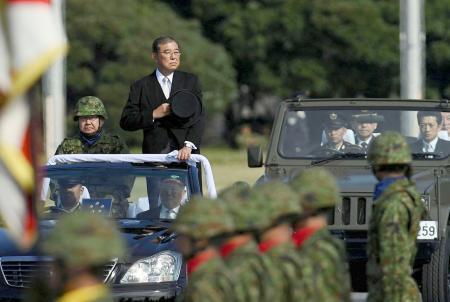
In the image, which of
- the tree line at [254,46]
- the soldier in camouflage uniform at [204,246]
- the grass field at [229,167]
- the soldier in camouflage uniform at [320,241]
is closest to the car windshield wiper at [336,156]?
the soldier in camouflage uniform at [320,241]

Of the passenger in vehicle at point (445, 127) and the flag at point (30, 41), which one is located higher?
the flag at point (30, 41)

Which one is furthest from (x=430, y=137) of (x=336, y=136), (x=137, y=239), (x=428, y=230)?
(x=137, y=239)

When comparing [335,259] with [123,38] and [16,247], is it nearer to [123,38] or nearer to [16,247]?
[16,247]

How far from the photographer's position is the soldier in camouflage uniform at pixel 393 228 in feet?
28.5

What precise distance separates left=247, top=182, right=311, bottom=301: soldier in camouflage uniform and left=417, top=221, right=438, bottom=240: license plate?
4776 mm

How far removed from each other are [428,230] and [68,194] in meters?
2.78

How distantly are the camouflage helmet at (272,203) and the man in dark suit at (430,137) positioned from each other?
20.9ft

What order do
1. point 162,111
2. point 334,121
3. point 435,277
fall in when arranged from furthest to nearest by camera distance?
point 334,121, point 162,111, point 435,277

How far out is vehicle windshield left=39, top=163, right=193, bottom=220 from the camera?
11789mm

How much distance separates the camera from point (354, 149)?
14023 mm

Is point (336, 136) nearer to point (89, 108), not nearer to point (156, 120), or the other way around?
point (156, 120)

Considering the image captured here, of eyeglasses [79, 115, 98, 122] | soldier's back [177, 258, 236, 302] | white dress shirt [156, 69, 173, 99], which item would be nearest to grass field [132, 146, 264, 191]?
white dress shirt [156, 69, 173, 99]

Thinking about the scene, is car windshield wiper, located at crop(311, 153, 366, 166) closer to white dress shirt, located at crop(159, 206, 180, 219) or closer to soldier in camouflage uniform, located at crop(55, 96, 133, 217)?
soldier in camouflage uniform, located at crop(55, 96, 133, 217)

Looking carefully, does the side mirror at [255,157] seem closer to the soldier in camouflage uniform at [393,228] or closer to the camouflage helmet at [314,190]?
the soldier in camouflage uniform at [393,228]
